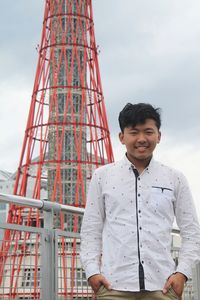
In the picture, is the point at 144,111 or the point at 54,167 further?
the point at 54,167

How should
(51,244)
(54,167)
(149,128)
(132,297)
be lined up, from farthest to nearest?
1. (54,167)
2. (51,244)
3. (149,128)
4. (132,297)

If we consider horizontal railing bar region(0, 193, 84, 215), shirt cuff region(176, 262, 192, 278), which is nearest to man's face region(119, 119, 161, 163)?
shirt cuff region(176, 262, 192, 278)

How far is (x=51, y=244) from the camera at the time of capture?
3.68 m

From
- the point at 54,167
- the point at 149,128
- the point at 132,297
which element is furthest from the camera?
the point at 54,167

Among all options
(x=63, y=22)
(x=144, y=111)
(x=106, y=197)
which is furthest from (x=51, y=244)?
(x=63, y=22)

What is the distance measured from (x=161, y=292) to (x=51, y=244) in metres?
1.42

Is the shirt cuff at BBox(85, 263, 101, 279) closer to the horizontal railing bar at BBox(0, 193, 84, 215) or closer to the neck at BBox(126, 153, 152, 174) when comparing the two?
the neck at BBox(126, 153, 152, 174)

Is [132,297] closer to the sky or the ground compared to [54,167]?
closer to the ground

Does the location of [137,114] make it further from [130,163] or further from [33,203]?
[33,203]

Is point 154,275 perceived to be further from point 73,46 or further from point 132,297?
point 73,46

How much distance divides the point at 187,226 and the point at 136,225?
0.28m

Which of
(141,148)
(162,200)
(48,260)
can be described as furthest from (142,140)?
(48,260)

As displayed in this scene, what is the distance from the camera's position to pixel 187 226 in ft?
8.48

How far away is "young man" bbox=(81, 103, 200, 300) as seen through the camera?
2.38m
